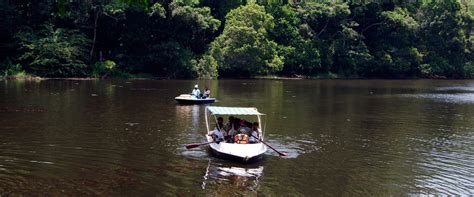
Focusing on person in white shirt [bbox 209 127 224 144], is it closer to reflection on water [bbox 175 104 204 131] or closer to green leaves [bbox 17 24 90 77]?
reflection on water [bbox 175 104 204 131]

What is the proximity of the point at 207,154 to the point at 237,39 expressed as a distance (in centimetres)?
6062

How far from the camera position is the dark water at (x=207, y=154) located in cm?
1725

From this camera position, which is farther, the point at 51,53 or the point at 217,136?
the point at 51,53

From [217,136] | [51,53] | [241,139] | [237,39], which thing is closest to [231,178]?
[241,139]

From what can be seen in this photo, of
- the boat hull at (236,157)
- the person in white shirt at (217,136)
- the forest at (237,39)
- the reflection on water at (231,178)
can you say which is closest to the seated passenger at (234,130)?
the person in white shirt at (217,136)

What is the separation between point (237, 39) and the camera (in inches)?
3214

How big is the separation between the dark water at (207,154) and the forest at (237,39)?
21.5m

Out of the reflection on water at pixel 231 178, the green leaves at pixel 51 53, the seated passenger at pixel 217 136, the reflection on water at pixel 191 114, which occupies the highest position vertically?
the green leaves at pixel 51 53

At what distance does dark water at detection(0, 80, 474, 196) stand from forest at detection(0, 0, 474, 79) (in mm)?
21545

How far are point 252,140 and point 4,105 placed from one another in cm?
2194

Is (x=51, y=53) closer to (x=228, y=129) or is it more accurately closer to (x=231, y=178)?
(x=228, y=129)

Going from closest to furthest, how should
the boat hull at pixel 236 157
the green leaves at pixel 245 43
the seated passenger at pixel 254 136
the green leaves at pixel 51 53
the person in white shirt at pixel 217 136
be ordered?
the boat hull at pixel 236 157 < the seated passenger at pixel 254 136 < the person in white shirt at pixel 217 136 < the green leaves at pixel 51 53 < the green leaves at pixel 245 43

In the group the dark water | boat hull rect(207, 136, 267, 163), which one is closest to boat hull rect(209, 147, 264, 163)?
boat hull rect(207, 136, 267, 163)

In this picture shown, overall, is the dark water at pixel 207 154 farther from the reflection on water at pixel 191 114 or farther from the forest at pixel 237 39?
the forest at pixel 237 39
